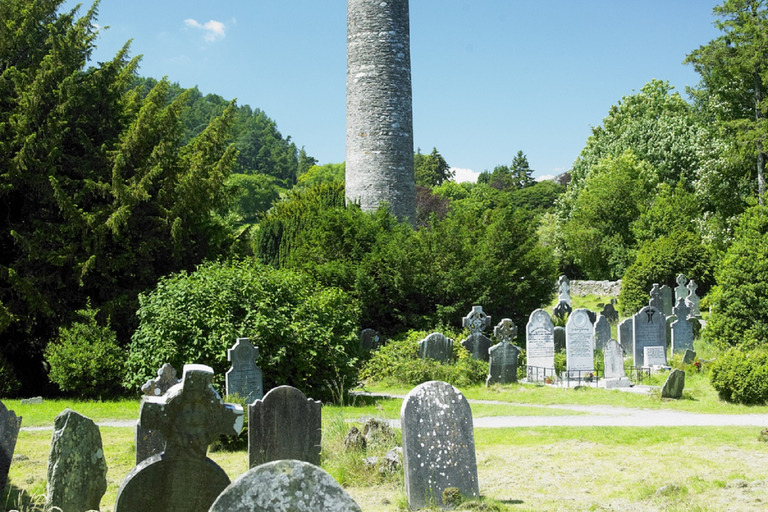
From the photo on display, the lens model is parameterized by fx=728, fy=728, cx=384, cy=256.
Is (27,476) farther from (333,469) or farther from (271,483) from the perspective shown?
(271,483)

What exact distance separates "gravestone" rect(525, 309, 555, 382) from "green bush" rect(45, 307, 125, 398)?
8.97 m

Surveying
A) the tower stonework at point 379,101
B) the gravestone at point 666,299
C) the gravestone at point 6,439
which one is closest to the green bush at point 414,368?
the tower stonework at point 379,101

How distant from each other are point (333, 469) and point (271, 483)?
4.49m

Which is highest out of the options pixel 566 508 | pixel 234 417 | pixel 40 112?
pixel 40 112

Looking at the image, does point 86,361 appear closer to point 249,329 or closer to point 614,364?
point 249,329

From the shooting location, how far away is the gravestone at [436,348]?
17047 mm

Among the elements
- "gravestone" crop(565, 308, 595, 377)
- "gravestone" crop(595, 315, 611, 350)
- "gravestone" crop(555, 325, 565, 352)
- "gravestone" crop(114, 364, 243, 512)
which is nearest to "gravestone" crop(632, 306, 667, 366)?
"gravestone" crop(595, 315, 611, 350)

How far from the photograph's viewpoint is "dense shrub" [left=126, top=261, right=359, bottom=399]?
41.9 feet

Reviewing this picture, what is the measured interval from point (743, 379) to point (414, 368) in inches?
266

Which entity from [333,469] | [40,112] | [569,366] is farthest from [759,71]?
[333,469]

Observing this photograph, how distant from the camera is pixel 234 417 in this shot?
4738 mm

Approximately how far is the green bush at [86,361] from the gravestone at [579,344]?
9.77 metres

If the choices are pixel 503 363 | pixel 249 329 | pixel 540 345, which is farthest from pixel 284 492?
pixel 540 345

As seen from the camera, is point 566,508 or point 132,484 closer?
point 132,484
